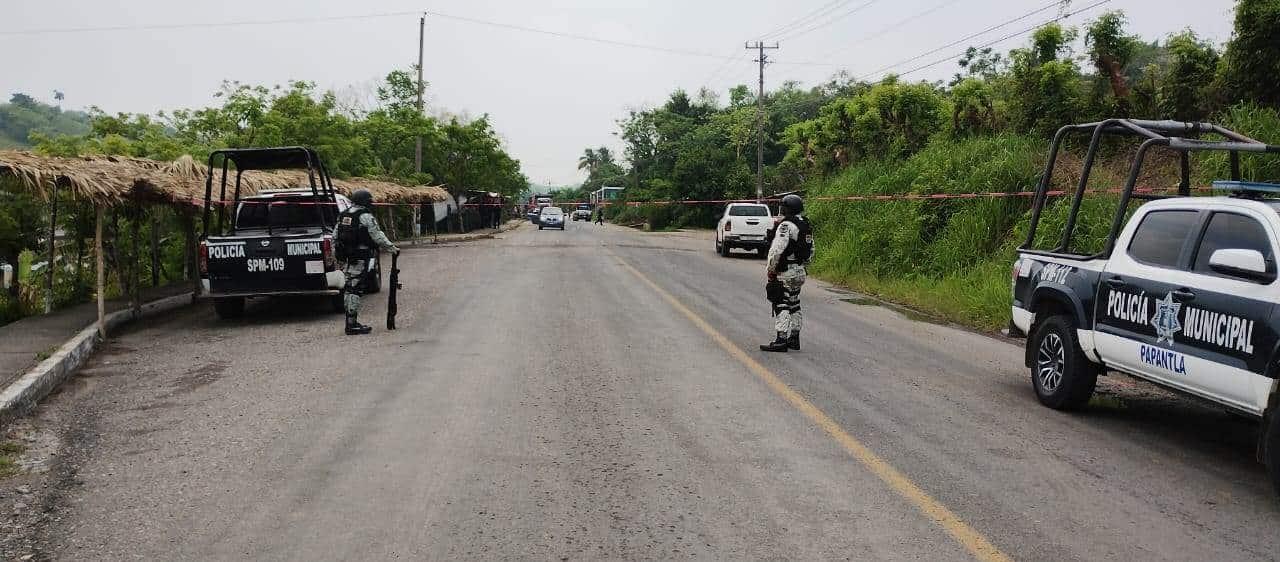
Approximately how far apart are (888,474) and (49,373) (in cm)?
744

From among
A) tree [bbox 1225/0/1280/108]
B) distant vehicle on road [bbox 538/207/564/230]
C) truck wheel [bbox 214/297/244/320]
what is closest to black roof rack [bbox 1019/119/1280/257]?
tree [bbox 1225/0/1280/108]

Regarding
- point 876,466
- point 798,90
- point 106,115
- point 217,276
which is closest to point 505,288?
point 217,276

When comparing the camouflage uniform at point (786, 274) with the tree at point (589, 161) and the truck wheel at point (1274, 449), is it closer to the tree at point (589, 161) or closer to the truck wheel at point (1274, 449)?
the truck wheel at point (1274, 449)

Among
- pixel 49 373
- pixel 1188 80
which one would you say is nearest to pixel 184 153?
pixel 49 373

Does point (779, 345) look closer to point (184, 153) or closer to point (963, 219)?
point (963, 219)

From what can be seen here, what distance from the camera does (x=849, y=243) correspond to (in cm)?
2161

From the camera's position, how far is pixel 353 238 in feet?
36.9

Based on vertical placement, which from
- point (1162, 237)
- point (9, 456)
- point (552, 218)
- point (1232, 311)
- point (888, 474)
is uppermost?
point (552, 218)

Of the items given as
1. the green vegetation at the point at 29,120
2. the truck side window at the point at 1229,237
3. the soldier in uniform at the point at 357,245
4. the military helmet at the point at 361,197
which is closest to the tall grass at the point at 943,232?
the truck side window at the point at 1229,237

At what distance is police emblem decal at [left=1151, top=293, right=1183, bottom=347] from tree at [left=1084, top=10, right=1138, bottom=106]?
1368 cm

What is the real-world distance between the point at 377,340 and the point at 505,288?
586 cm

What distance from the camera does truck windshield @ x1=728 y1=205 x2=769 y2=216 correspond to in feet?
91.2

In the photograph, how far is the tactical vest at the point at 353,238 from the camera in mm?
11234

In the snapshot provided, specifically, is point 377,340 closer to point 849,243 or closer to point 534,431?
point 534,431
